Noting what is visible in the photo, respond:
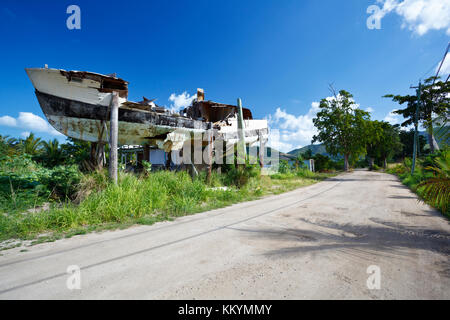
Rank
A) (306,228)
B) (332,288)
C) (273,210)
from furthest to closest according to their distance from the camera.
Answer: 1. (273,210)
2. (306,228)
3. (332,288)

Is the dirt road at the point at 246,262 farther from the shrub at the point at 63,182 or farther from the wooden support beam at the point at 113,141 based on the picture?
the shrub at the point at 63,182

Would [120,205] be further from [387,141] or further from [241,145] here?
[387,141]

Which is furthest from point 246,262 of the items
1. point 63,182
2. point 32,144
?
point 32,144

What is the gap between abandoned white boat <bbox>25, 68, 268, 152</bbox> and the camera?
7.00 metres

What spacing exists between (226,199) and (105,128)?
603 cm

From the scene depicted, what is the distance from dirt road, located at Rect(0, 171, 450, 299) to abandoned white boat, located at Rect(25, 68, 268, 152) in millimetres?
5817

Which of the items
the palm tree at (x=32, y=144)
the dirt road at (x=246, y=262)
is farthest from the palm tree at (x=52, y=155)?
the dirt road at (x=246, y=262)

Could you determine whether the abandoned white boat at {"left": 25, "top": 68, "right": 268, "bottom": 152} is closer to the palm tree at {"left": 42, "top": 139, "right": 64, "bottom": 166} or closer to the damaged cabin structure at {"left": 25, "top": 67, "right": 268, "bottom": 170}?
the damaged cabin structure at {"left": 25, "top": 67, "right": 268, "bottom": 170}

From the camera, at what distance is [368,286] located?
1.97m

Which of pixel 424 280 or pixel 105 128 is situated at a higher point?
pixel 105 128

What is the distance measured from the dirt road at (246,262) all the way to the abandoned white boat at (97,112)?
5817 mm
